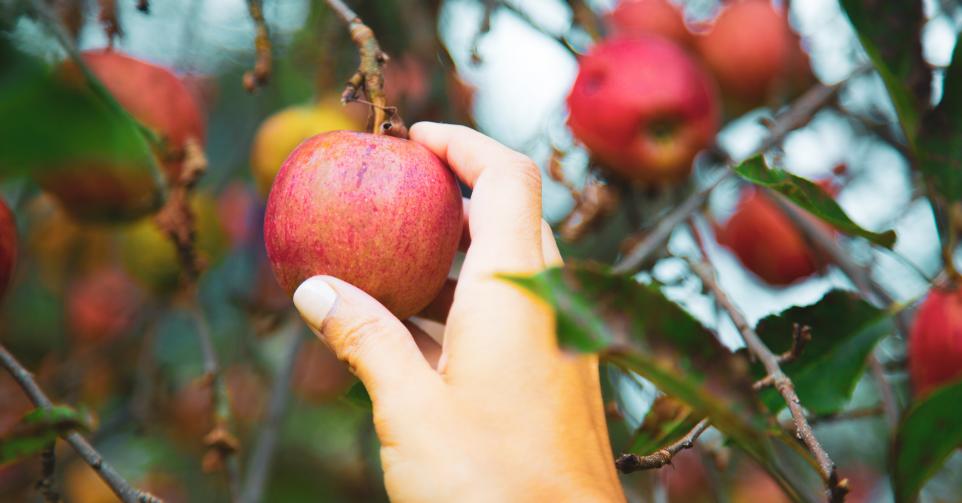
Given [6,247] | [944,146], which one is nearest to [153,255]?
[6,247]

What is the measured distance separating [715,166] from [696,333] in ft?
3.40

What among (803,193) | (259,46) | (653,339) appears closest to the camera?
(653,339)

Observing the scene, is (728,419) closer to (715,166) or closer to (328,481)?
(715,166)

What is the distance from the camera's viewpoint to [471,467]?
2.06 feet

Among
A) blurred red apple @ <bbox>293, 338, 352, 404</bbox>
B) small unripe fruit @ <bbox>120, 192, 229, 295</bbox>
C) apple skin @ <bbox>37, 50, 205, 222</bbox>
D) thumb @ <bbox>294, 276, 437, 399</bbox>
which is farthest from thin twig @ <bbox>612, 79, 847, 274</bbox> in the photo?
blurred red apple @ <bbox>293, 338, 352, 404</bbox>

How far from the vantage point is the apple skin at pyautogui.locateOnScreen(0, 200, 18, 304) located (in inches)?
30.9

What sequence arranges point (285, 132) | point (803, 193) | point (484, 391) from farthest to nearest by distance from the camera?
point (285, 132)
point (803, 193)
point (484, 391)

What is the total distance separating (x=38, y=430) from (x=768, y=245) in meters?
1.29

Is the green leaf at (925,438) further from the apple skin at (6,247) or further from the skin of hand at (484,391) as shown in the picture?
the apple skin at (6,247)

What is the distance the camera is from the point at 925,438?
2.26 ft

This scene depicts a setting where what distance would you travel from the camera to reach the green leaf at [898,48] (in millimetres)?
991

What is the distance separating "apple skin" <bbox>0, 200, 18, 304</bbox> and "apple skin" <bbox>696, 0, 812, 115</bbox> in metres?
1.17

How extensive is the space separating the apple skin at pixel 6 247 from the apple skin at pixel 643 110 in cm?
81

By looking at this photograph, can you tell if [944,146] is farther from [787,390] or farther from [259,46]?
[259,46]
